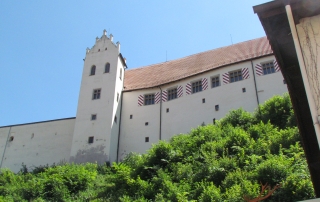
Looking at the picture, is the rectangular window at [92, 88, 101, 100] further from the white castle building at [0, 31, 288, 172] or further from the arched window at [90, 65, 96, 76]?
the arched window at [90, 65, 96, 76]

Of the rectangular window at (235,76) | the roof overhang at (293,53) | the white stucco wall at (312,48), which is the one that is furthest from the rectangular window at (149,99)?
the white stucco wall at (312,48)

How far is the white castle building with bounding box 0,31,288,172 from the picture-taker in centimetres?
2780

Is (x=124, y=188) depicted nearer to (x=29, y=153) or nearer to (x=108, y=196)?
(x=108, y=196)

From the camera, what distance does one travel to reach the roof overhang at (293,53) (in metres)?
5.63

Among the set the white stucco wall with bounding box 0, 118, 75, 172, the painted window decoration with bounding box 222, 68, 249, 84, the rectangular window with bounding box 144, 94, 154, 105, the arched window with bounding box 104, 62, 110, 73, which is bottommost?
the white stucco wall with bounding box 0, 118, 75, 172

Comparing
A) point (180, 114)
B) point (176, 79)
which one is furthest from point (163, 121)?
point (176, 79)

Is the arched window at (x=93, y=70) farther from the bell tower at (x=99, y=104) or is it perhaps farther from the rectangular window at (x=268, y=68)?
the rectangular window at (x=268, y=68)

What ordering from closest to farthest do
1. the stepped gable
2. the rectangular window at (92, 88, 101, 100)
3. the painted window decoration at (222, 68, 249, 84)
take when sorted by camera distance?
the painted window decoration at (222, 68, 249, 84), the stepped gable, the rectangular window at (92, 88, 101, 100)

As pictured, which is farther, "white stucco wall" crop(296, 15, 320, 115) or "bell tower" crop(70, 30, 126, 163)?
"bell tower" crop(70, 30, 126, 163)

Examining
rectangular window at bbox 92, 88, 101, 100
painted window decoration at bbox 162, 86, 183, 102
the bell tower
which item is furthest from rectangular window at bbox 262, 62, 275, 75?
rectangular window at bbox 92, 88, 101, 100

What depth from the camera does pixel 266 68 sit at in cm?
2741

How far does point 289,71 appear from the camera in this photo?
635 cm

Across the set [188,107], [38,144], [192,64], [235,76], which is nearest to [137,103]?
[188,107]

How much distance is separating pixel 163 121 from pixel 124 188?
41.9 ft
